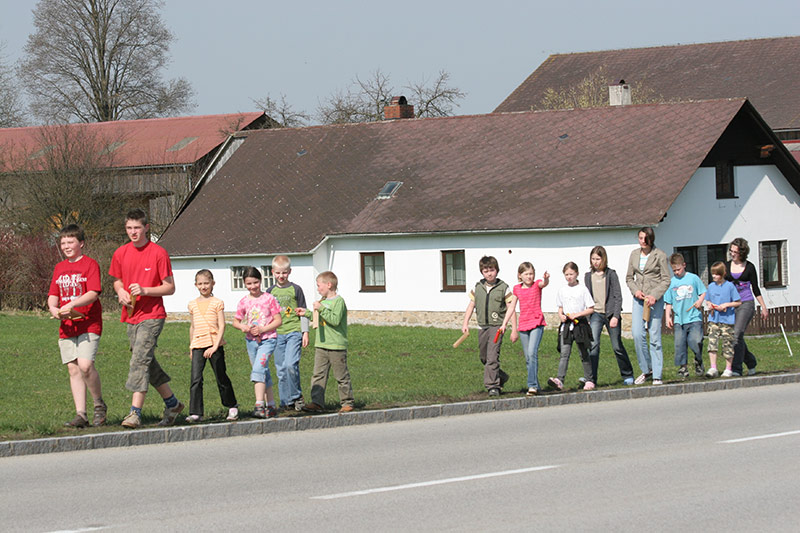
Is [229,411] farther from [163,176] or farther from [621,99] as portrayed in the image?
[163,176]

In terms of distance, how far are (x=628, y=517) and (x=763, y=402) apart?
770 centimetres

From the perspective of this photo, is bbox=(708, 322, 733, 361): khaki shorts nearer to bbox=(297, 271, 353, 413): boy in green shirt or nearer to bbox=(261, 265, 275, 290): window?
bbox=(297, 271, 353, 413): boy in green shirt

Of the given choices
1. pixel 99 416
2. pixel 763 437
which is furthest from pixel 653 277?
pixel 99 416

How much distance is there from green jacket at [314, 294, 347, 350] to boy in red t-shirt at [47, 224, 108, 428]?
2535 millimetres

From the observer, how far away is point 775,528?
746 cm

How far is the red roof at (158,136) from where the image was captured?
59.6m

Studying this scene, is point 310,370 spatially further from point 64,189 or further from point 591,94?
point 591,94

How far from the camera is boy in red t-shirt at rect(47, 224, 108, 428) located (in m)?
12.0

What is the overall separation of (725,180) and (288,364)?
76.8 ft

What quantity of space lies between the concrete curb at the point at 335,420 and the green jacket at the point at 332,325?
831 millimetres

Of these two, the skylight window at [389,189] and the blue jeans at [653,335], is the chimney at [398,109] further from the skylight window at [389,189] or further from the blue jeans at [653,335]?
the blue jeans at [653,335]

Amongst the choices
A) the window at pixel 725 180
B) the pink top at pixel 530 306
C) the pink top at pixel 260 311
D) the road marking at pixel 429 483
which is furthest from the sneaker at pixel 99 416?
the window at pixel 725 180

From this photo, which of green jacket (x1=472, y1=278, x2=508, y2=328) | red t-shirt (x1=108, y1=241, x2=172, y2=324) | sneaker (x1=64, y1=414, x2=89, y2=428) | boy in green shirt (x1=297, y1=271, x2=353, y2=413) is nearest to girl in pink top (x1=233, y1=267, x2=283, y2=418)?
boy in green shirt (x1=297, y1=271, x2=353, y2=413)

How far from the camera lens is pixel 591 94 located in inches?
2345
